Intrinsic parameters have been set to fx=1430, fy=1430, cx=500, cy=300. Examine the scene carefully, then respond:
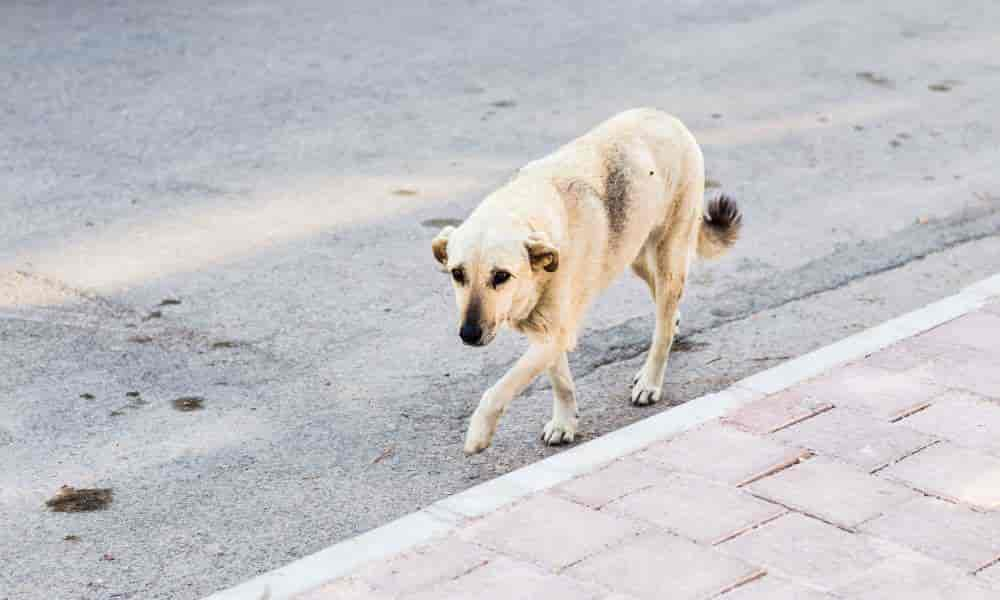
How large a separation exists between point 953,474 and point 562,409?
4.61 feet

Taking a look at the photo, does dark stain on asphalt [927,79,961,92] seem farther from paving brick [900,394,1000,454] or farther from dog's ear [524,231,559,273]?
dog's ear [524,231,559,273]

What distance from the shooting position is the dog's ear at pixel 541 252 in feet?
15.4

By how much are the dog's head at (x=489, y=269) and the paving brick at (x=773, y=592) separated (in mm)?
1197

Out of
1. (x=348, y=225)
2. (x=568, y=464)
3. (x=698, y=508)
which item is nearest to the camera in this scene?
(x=698, y=508)

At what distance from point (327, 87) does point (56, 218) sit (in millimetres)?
2918

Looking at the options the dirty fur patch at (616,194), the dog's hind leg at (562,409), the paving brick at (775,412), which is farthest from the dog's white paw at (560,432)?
the dirty fur patch at (616,194)

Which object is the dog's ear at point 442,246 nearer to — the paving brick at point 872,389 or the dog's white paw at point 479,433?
the dog's white paw at point 479,433

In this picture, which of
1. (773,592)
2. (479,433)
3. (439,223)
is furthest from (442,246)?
(439,223)

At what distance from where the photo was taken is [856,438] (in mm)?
4926

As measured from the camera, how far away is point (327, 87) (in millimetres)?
9984

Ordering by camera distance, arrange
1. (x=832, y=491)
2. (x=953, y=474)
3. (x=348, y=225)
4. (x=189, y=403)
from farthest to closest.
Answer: (x=348, y=225), (x=189, y=403), (x=953, y=474), (x=832, y=491)

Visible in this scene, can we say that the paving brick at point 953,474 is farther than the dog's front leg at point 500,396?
No

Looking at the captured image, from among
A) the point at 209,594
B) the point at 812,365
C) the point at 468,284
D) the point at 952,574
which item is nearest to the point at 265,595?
the point at 209,594

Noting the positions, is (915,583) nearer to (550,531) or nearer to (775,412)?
(550,531)
